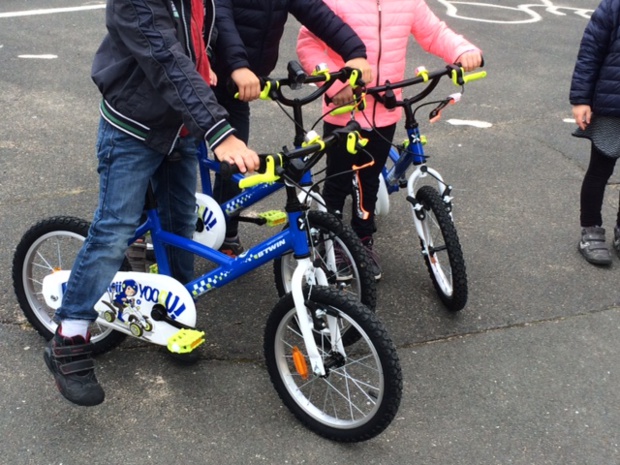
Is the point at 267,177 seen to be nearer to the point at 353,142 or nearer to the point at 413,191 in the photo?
the point at 353,142

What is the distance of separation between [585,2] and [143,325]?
11.0 meters

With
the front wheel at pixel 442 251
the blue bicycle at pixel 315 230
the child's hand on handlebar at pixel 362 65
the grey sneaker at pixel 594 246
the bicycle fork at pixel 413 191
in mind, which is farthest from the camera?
the grey sneaker at pixel 594 246

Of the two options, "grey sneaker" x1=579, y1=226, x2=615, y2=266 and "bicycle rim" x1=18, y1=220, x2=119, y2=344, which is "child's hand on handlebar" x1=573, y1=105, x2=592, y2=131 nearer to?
"grey sneaker" x1=579, y1=226, x2=615, y2=266

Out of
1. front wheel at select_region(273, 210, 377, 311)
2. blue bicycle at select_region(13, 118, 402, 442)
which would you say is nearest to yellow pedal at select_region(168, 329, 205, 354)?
blue bicycle at select_region(13, 118, 402, 442)

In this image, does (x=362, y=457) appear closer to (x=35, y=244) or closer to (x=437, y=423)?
(x=437, y=423)

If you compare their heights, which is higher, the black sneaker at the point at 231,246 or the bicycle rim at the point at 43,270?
the bicycle rim at the point at 43,270

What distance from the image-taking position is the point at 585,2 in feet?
39.3

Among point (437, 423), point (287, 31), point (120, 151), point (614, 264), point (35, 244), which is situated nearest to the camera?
point (120, 151)

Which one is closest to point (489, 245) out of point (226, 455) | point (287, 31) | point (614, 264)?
point (614, 264)

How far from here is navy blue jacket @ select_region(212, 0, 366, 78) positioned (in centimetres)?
338

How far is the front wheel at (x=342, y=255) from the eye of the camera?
3.29 metres

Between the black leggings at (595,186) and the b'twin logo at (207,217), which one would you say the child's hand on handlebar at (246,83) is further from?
the black leggings at (595,186)

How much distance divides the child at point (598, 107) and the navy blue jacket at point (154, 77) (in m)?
2.41

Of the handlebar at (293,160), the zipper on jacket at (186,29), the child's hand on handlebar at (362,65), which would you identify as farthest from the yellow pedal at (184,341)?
the child's hand on handlebar at (362,65)
